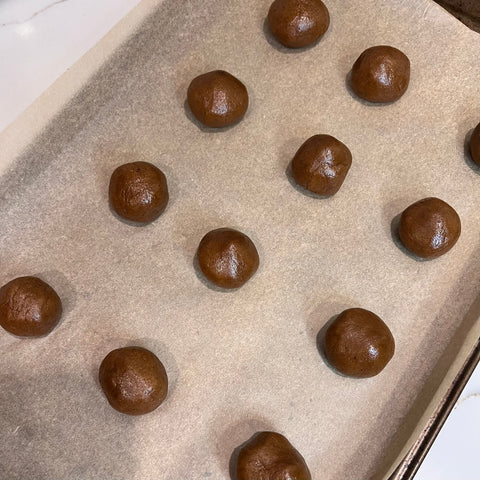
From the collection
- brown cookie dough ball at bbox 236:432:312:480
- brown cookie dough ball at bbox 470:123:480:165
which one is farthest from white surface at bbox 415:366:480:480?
brown cookie dough ball at bbox 470:123:480:165

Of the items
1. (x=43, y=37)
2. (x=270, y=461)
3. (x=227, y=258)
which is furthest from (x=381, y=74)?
(x=270, y=461)

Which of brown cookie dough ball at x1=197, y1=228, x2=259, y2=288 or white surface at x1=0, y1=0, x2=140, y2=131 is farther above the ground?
white surface at x1=0, y1=0, x2=140, y2=131

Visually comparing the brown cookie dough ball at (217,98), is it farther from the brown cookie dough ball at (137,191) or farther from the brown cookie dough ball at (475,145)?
the brown cookie dough ball at (475,145)

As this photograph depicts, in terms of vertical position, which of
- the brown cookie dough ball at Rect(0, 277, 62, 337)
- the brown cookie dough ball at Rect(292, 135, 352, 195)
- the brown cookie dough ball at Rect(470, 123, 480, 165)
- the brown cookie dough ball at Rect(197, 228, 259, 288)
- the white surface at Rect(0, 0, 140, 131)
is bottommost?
the brown cookie dough ball at Rect(0, 277, 62, 337)

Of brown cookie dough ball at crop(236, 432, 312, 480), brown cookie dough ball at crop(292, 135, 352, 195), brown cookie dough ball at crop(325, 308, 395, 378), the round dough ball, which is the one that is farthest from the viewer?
the round dough ball

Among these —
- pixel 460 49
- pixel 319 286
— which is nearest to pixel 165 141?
pixel 319 286

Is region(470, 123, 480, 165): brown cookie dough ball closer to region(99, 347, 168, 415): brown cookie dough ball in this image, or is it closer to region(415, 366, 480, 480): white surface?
region(415, 366, 480, 480): white surface
